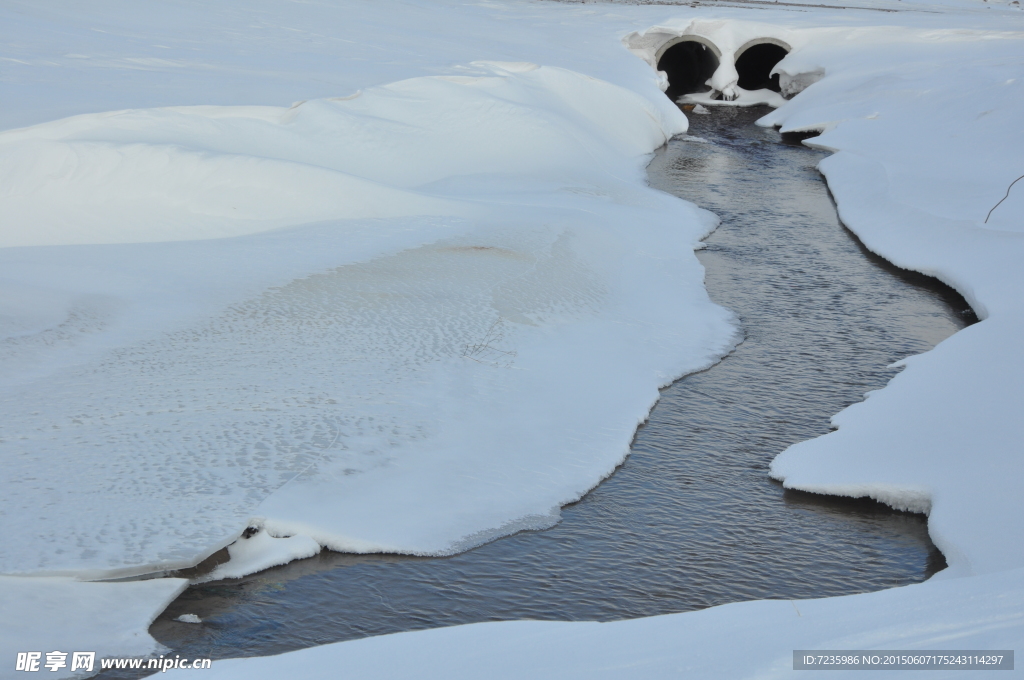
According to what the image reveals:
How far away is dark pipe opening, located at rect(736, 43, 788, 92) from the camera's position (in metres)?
26.2

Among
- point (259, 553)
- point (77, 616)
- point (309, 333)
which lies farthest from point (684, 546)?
point (309, 333)

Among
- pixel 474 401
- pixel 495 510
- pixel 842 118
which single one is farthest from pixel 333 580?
pixel 842 118

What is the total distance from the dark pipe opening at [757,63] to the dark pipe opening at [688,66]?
89 cm

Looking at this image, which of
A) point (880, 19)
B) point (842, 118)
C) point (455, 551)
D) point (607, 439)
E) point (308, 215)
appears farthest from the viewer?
point (880, 19)

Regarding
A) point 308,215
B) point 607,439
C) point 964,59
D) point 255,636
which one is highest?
point 964,59

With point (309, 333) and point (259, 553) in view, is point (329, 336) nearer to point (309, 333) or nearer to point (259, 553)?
point (309, 333)

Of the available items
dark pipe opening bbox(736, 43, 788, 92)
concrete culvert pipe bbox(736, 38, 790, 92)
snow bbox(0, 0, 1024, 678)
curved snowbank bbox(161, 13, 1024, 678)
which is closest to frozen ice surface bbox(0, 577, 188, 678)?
snow bbox(0, 0, 1024, 678)

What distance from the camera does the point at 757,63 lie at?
2673 cm

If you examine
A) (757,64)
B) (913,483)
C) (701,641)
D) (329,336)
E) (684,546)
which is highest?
(757,64)

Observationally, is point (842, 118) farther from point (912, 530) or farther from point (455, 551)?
point (455, 551)

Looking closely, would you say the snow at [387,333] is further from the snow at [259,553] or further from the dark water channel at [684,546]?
the dark water channel at [684,546]

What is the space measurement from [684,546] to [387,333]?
9.63 feet

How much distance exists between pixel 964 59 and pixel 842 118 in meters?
2.91

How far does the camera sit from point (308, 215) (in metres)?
9.09
